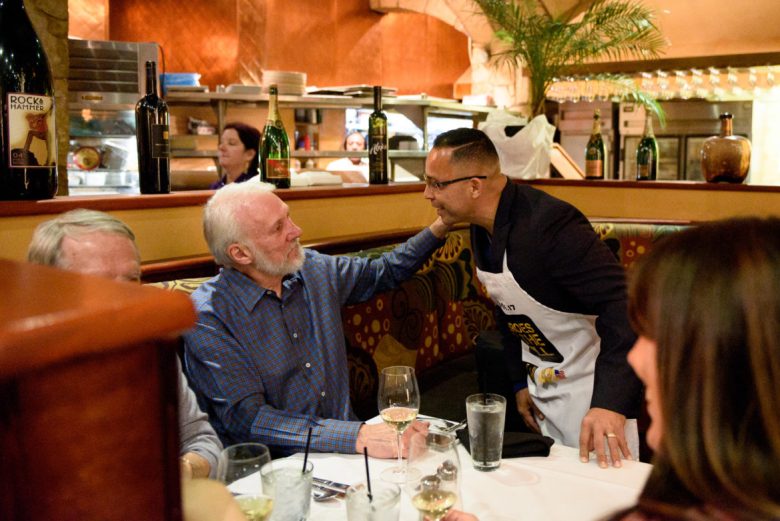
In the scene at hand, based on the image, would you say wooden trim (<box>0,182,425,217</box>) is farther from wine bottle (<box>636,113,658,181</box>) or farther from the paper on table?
wine bottle (<box>636,113,658,181</box>)

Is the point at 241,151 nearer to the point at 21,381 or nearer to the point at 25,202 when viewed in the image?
the point at 25,202

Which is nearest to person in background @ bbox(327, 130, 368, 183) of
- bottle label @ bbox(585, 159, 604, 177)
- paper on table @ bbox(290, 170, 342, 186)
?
bottle label @ bbox(585, 159, 604, 177)

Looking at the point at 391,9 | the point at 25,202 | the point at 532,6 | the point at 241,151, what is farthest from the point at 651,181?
the point at 391,9

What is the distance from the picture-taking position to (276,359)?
2070 millimetres

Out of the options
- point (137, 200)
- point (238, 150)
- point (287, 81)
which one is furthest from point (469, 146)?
point (287, 81)

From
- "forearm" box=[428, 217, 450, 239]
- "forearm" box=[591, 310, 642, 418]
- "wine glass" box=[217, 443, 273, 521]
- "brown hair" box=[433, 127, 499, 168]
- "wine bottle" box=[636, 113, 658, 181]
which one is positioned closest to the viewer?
"wine glass" box=[217, 443, 273, 521]

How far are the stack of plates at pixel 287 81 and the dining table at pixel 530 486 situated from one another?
4.73 meters

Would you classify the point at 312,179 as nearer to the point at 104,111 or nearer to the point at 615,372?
the point at 615,372

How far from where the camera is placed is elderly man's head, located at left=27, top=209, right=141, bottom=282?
1.57 meters

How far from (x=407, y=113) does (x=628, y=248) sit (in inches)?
164

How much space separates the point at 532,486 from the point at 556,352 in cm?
101

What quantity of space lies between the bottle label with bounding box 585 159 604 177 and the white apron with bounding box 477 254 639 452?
2.16 meters

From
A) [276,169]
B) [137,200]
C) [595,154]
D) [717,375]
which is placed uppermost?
[595,154]

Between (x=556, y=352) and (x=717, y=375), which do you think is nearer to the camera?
(x=717, y=375)
